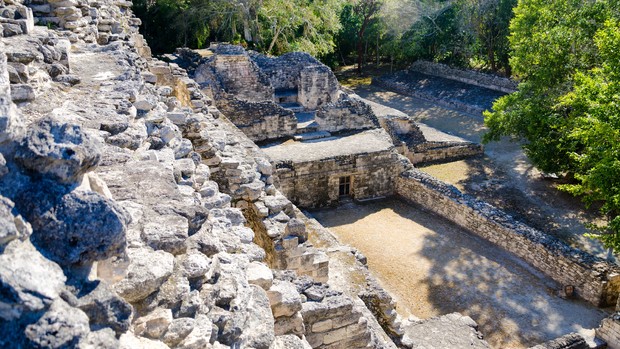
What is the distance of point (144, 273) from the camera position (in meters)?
2.77

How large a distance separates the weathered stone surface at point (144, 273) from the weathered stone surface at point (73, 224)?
276mm

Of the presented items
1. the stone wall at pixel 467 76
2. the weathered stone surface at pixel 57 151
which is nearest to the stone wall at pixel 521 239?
the weathered stone surface at pixel 57 151

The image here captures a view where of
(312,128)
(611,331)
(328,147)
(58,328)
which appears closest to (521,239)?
(611,331)

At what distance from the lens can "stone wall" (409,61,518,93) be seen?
2640 centimetres

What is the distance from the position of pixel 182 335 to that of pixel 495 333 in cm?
859

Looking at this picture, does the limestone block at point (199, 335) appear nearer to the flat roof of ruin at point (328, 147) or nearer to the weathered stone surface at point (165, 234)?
the weathered stone surface at point (165, 234)

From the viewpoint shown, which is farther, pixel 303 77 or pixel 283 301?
pixel 303 77

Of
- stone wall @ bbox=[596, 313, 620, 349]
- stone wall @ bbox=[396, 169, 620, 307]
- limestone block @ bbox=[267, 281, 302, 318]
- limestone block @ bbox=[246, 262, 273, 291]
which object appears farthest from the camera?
stone wall @ bbox=[396, 169, 620, 307]

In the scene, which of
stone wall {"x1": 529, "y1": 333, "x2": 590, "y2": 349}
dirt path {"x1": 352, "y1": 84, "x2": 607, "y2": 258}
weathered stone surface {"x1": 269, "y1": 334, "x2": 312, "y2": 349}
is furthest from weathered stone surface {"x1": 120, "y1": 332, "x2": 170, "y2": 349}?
dirt path {"x1": 352, "y1": 84, "x2": 607, "y2": 258}

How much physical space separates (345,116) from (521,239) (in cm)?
742

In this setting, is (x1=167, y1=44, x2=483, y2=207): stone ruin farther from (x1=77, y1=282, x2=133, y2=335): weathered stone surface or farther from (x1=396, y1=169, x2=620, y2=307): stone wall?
(x1=77, y1=282, x2=133, y2=335): weathered stone surface

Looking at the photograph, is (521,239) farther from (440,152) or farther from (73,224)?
(73,224)

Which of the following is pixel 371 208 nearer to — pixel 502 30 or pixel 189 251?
pixel 189 251

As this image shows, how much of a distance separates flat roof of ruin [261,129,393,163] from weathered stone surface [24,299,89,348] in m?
12.4
